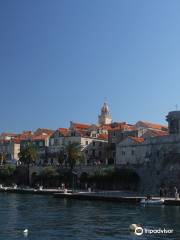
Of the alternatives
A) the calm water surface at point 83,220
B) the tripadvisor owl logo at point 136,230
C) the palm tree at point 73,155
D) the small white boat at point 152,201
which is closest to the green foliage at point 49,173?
the palm tree at point 73,155

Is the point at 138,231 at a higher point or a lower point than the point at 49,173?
lower

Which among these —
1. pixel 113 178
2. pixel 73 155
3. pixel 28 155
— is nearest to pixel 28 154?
pixel 28 155

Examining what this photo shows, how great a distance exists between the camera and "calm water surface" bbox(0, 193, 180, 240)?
35.4 m

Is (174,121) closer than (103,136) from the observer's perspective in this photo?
Yes

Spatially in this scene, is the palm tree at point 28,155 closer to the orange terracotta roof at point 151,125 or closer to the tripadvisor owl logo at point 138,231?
the orange terracotta roof at point 151,125

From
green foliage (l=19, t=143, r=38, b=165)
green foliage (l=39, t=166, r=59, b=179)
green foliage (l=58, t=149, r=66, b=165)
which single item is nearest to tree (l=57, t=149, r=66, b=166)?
green foliage (l=58, t=149, r=66, b=165)

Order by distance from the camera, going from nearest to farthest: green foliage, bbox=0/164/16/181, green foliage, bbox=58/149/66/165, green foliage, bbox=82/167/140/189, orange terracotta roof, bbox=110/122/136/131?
green foliage, bbox=82/167/140/189 → green foliage, bbox=58/149/66/165 → green foliage, bbox=0/164/16/181 → orange terracotta roof, bbox=110/122/136/131

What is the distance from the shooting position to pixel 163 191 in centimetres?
7425

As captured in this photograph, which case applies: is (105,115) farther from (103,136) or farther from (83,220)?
(83,220)

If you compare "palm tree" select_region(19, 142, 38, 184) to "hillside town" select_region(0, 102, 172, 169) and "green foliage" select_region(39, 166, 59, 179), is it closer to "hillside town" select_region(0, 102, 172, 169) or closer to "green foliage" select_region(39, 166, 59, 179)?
"hillside town" select_region(0, 102, 172, 169)

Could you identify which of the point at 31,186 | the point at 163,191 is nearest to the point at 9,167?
the point at 31,186

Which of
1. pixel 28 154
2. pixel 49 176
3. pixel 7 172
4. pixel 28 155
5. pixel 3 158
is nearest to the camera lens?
pixel 49 176

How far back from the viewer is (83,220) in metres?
44.3

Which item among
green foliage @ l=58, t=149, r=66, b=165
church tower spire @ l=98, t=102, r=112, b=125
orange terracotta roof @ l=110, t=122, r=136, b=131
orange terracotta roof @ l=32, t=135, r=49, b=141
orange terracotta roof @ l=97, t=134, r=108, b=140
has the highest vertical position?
church tower spire @ l=98, t=102, r=112, b=125
